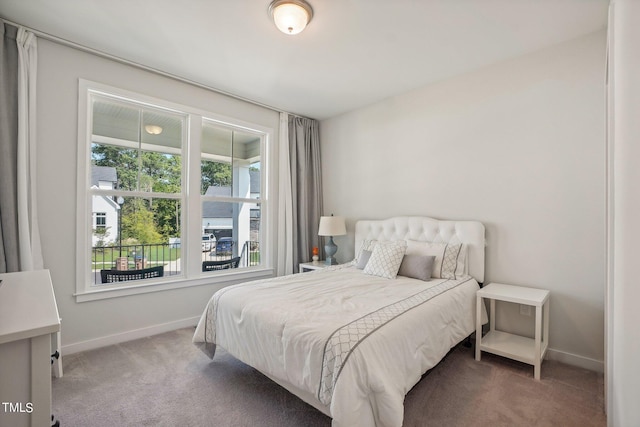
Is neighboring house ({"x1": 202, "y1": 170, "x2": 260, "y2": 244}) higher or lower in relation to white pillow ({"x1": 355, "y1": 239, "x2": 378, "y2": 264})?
higher

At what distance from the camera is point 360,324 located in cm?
166

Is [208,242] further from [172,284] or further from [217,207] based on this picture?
[172,284]

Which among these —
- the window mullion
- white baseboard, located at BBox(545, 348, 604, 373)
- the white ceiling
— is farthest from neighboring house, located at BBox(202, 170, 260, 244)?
white baseboard, located at BBox(545, 348, 604, 373)

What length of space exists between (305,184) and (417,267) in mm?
2126

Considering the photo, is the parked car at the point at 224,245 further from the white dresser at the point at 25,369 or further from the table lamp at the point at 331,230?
the white dresser at the point at 25,369

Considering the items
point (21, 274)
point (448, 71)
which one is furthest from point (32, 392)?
point (448, 71)

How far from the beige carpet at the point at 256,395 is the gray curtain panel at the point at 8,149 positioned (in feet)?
3.34

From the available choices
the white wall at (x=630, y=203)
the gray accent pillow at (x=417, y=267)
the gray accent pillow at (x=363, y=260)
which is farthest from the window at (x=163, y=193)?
the white wall at (x=630, y=203)

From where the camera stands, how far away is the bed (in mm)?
1446

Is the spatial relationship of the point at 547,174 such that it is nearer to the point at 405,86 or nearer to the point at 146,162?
the point at 405,86

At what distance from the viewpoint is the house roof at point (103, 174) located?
2859 mm

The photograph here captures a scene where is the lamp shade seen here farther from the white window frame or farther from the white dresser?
the white dresser

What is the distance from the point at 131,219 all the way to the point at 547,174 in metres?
4.00

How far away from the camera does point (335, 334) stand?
157 centimetres
